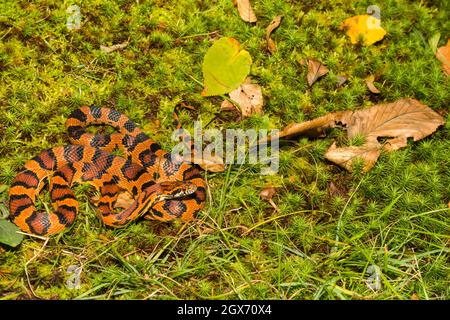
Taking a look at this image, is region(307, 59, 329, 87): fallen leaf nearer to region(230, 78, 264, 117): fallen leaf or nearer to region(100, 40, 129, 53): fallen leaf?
region(230, 78, 264, 117): fallen leaf

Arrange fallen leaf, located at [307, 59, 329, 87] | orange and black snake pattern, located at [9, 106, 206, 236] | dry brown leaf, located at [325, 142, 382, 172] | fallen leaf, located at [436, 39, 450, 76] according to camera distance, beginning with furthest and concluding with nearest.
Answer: fallen leaf, located at [436, 39, 450, 76] → fallen leaf, located at [307, 59, 329, 87] → dry brown leaf, located at [325, 142, 382, 172] → orange and black snake pattern, located at [9, 106, 206, 236]

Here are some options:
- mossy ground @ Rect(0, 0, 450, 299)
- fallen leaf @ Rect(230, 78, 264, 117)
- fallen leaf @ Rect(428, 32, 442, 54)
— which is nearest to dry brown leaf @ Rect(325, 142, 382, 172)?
mossy ground @ Rect(0, 0, 450, 299)

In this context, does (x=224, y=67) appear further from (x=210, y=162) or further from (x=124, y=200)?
(x=124, y=200)

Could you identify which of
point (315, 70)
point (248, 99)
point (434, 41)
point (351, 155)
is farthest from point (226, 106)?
point (434, 41)

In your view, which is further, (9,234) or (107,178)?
(107,178)

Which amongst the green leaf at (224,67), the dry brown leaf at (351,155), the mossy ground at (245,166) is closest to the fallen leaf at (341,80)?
the mossy ground at (245,166)

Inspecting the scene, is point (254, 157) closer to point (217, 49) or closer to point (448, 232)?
point (217, 49)
